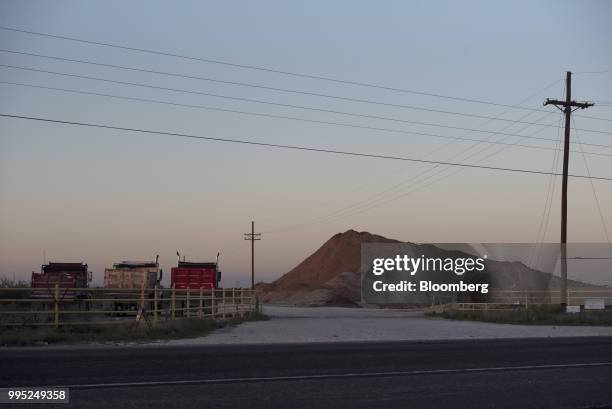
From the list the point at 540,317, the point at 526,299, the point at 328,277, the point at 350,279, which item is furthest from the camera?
the point at 328,277

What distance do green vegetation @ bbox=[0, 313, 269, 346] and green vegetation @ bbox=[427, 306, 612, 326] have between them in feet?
59.5

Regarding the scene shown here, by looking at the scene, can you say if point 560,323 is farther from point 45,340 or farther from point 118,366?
point 118,366

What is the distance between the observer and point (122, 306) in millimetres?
36656

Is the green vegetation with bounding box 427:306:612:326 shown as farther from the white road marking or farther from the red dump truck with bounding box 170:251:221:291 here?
the white road marking

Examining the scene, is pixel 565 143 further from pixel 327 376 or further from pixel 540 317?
pixel 327 376

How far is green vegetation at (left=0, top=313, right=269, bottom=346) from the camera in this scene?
2133 centimetres

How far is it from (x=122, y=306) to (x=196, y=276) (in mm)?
4864

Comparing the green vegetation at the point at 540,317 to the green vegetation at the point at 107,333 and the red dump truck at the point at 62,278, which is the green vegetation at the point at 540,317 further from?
the red dump truck at the point at 62,278

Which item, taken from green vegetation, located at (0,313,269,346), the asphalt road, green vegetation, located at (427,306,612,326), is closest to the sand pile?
green vegetation, located at (427,306,612,326)

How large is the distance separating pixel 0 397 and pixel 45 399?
2.13 feet

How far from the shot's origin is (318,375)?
13578 millimetres

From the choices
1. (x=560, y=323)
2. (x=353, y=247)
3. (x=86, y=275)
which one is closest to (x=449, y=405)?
(x=560, y=323)

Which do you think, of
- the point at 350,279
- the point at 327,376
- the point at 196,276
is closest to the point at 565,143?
the point at 196,276

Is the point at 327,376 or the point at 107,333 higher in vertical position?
the point at 327,376
